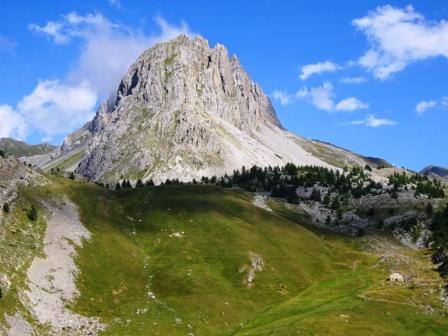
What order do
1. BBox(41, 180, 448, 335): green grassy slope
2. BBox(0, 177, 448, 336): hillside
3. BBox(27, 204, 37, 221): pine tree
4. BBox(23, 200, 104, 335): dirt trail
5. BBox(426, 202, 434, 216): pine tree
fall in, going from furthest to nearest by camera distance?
BBox(426, 202, 434, 216): pine tree
BBox(27, 204, 37, 221): pine tree
BBox(41, 180, 448, 335): green grassy slope
BBox(0, 177, 448, 336): hillside
BBox(23, 200, 104, 335): dirt trail

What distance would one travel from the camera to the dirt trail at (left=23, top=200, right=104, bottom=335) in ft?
258

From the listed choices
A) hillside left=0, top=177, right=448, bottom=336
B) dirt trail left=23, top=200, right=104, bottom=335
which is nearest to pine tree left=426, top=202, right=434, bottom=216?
hillside left=0, top=177, right=448, bottom=336

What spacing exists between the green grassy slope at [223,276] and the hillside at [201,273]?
293 millimetres

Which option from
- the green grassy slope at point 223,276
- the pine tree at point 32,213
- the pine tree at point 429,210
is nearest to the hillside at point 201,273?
the green grassy slope at point 223,276

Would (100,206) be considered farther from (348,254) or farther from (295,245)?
(348,254)

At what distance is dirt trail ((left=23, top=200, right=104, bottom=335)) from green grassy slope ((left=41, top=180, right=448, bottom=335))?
2357 mm

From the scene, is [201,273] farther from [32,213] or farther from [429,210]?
[429,210]

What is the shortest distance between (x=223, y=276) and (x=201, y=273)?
468cm

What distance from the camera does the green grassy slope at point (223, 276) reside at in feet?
283

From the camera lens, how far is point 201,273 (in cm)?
10769

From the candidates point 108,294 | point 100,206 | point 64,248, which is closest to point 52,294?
point 108,294

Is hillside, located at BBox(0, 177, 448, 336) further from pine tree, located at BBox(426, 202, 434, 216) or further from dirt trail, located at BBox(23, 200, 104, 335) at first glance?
pine tree, located at BBox(426, 202, 434, 216)

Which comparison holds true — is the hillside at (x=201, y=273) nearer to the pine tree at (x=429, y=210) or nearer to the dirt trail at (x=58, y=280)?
the dirt trail at (x=58, y=280)

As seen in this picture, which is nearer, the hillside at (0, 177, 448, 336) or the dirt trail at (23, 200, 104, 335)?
the dirt trail at (23, 200, 104, 335)
